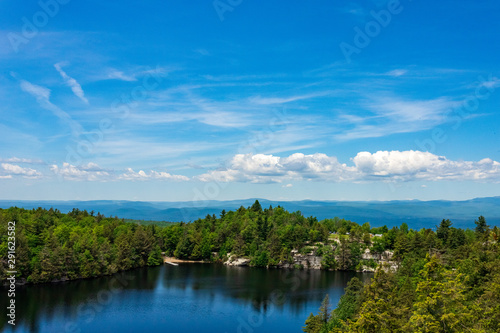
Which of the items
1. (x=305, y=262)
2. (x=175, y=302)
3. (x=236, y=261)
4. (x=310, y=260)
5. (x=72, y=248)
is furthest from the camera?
(x=236, y=261)

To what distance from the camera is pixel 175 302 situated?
2452 inches

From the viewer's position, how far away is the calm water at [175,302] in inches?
1969

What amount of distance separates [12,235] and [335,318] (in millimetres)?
59934

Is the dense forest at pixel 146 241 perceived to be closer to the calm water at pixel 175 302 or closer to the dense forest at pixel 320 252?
the dense forest at pixel 320 252

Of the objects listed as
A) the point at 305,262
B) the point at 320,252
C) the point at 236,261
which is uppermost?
the point at 320,252

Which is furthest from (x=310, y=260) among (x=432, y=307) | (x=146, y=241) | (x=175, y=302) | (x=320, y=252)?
(x=432, y=307)

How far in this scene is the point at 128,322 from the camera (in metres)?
51.0

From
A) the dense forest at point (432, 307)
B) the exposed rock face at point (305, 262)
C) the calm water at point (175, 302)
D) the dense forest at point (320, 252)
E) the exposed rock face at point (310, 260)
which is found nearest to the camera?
the dense forest at point (432, 307)

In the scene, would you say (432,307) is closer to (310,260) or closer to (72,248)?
(72,248)

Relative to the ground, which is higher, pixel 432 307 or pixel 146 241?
pixel 432 307

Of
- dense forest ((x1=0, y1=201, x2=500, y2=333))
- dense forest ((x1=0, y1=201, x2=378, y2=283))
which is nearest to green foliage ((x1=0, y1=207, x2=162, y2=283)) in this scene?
dense forest ((x1=0, y1=201, x2=378, y2=283))

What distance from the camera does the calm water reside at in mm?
50000

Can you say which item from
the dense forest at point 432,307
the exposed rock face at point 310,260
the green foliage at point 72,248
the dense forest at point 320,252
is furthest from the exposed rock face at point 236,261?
the dense forest at point 432,307

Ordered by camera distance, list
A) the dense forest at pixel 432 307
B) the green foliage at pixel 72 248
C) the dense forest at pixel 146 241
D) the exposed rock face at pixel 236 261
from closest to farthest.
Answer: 1. the dense forest at pixel 432 307
2. the green foliage at pixel 72 248
3. the dense forest at pixel 146 241
4. the exposed rock face at pixel 236 261
